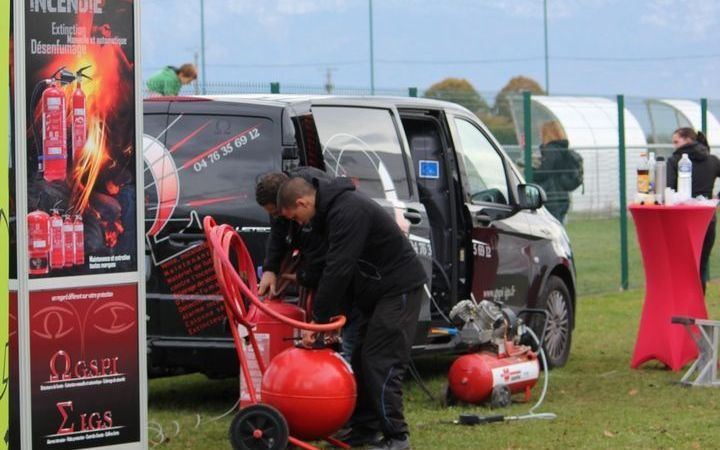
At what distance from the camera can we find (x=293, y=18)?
68.1 feet

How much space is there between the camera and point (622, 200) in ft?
58.1

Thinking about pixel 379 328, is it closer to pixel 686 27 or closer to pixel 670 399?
pixel 670 399

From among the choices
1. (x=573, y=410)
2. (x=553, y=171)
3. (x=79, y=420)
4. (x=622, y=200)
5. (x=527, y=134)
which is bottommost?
(x=573, y=410)

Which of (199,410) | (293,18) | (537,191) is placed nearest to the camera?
(199,410)

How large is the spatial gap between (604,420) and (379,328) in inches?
78.1

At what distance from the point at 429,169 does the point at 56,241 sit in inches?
172

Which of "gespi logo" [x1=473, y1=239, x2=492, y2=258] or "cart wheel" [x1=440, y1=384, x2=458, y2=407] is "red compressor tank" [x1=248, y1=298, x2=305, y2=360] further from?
"gespi logo" [x1=473, y1=239, x2=492, y2=258]

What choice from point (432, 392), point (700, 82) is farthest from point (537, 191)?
point (700, 82)

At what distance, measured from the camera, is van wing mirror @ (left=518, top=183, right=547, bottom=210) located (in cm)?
1112

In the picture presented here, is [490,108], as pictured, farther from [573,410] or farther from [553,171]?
[573,410]

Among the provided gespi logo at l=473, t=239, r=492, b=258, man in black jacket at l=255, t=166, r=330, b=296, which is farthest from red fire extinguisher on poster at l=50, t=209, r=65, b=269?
gespi logo at l=473, t=239, r=492, b=258

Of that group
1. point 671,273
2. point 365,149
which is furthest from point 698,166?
point 365,149

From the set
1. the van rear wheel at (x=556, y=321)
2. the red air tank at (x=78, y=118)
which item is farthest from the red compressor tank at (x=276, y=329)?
the van rear wheel at (x=556, y=321)

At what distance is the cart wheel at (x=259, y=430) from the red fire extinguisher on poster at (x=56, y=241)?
1418 mm
